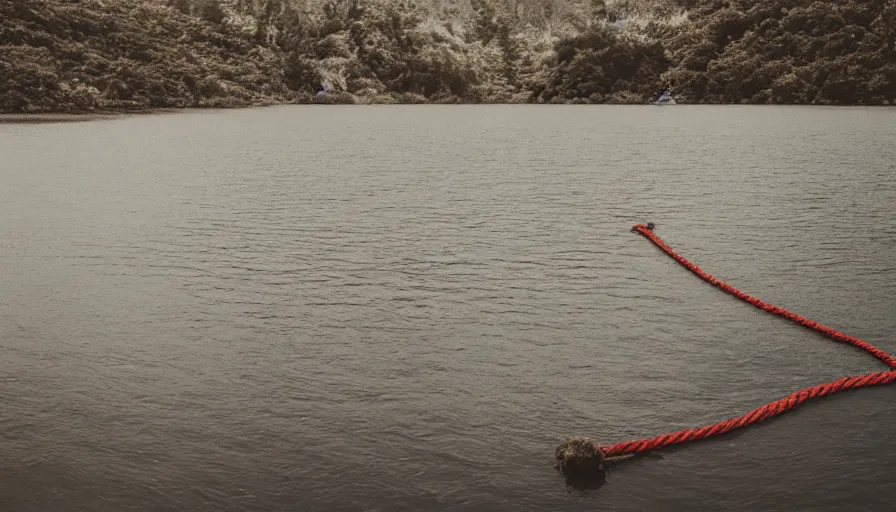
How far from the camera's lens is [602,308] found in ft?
54.5

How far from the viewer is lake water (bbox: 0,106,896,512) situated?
32.0 feet

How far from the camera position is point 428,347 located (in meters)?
14.2

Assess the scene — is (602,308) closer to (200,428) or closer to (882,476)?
(882,476)

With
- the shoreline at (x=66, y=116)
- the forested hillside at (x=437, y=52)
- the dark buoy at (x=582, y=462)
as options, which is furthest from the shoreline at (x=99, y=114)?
the dark buoy at (x=582, y=462)

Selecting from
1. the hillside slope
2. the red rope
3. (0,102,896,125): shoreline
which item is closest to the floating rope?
the red rope

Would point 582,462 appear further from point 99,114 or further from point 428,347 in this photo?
point 99,114

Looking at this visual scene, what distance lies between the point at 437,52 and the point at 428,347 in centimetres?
17024

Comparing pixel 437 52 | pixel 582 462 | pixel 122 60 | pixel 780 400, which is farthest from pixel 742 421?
pixel 437 52

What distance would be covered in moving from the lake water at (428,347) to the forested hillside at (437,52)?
10480 cm

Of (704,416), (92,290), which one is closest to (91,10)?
(92,290)

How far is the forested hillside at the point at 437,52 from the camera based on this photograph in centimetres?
12900

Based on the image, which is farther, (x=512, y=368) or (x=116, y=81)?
(x=116, y=81)

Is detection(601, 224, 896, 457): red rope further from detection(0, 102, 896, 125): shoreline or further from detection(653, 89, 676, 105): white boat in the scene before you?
detection(653, 89, 676, 105): white boat

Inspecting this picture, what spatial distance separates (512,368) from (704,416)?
3.10 m
